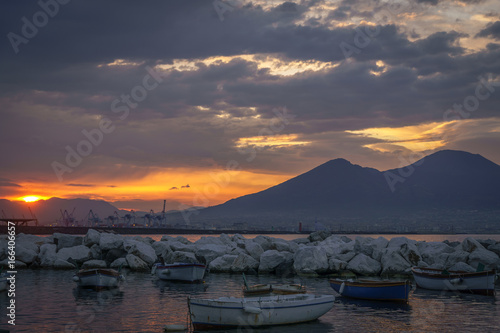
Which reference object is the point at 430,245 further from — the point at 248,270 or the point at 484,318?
the point at 484,318

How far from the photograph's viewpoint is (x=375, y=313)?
29406 mm

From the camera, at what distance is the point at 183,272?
4238 cm

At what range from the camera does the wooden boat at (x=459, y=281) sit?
36.3 meters

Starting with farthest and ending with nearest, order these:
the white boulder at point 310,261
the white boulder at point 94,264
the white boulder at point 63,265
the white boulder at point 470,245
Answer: the white boulder at point 63,265, the white boulder at point 94,264, the white boulder at point 470,245, the white boulder at point 310,261

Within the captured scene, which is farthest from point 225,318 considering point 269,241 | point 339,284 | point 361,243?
point 269,241

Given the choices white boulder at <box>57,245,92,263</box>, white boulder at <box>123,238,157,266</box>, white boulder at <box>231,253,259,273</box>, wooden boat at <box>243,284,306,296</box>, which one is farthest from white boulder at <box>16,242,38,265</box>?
wooden boat at <box>243,284,306,296</box>

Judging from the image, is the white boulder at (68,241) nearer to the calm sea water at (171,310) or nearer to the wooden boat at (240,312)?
the calm sea water at (171,310)

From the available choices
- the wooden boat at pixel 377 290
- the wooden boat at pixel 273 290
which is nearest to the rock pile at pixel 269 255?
the wooden boat at pixel 377 290

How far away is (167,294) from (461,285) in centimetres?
2069

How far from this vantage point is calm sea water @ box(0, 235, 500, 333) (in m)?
25.3

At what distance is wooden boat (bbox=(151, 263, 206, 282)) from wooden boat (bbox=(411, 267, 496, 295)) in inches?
659

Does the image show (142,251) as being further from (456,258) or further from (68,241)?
(456,258)

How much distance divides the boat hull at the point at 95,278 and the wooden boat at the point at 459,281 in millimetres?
22805

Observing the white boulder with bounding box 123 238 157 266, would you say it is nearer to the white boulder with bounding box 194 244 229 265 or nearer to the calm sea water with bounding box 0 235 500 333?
the white boulder with bounding box 194 244 229 265
